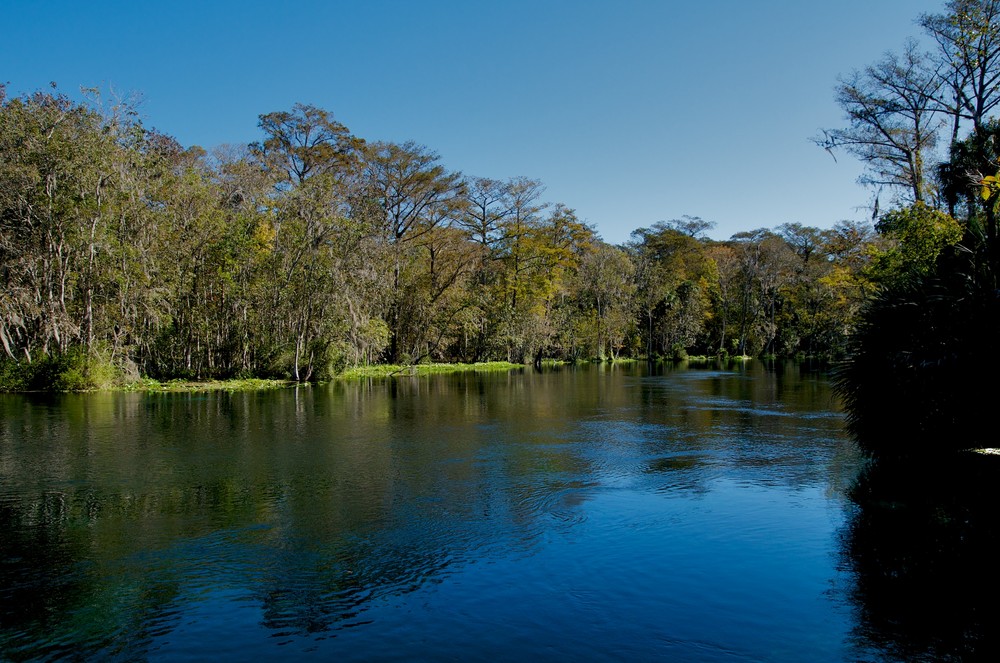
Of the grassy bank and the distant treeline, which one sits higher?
the distant treeline

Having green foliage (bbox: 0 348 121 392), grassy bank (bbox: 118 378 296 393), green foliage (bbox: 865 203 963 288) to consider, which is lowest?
grassy bank (bbox: 118 378 296 393)

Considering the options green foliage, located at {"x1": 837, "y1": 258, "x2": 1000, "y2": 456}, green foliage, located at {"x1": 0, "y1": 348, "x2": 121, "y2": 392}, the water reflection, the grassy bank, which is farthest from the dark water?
the grassy bank

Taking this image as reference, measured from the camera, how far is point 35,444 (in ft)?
50.1

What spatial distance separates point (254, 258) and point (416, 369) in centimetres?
1577

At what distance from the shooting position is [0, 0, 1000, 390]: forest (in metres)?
24.1

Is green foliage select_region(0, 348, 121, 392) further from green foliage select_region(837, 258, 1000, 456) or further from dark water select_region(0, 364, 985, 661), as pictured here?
green foliage select_region(837, 258, 1000, 456)

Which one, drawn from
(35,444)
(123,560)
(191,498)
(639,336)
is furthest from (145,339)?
(639,336)

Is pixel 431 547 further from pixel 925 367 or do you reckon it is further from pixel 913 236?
pixel 913 236

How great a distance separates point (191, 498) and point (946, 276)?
13714 mm

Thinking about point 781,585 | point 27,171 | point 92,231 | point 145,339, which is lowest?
point 781,585

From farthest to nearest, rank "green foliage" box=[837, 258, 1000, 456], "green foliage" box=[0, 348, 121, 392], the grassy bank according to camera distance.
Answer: the grassy bank → "green foliage" box=[0, 348, 121, 392] → "green foliage" box=[837, 258, 1000, 456]

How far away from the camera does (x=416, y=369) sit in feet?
157

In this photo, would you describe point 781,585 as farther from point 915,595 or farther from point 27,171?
point 27,171

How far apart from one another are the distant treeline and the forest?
118mm
